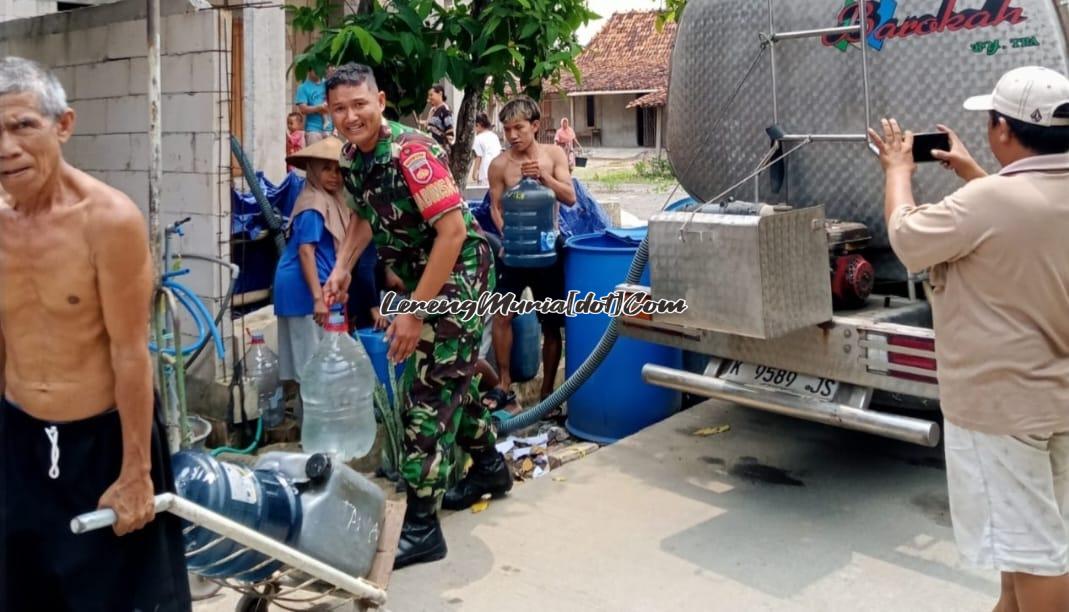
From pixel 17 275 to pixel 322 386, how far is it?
2.69 metres

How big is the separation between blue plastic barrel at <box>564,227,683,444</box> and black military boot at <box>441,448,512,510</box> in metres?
1.18

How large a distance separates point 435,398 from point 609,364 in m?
1.78

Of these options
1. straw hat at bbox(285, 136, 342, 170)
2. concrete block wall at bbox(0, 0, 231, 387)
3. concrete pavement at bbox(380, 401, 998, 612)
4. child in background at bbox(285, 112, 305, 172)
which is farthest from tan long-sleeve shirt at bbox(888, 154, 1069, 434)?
child in background at bbox(285, 112, 305, 172)

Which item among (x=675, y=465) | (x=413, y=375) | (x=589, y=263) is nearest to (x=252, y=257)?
(x=589, y=263)

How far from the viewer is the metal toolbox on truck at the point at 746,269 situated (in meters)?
4.00

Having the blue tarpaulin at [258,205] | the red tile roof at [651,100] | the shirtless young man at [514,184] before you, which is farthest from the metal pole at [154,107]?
the red tile roof at [651,100]

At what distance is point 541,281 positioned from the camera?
244 inches

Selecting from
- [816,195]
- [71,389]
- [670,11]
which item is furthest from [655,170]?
[71,389]

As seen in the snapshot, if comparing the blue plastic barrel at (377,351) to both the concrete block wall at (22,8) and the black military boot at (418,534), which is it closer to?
the black military boot at (418,534)

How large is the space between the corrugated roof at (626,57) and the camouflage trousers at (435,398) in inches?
1269

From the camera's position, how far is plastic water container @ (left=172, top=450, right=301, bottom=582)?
2832 millimetres

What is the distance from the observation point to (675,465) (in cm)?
504

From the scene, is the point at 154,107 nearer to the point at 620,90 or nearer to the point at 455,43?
the point at 455,43

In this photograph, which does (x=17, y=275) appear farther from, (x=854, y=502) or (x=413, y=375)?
(x=854, y=502)
